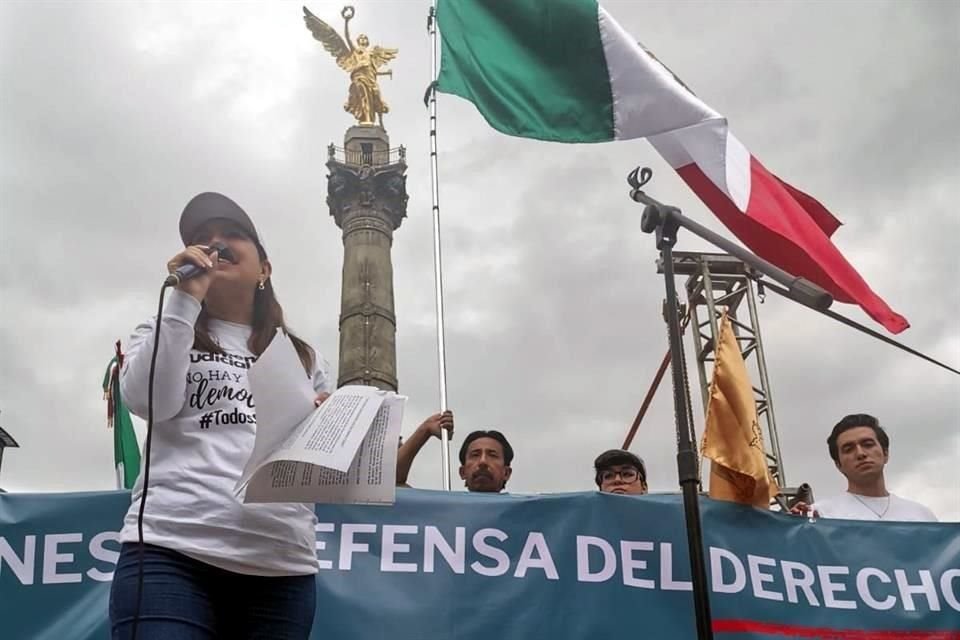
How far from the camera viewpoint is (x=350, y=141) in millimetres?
26688

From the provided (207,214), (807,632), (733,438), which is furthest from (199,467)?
(807,632)

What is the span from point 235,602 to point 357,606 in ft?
5.00

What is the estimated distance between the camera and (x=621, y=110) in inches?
169

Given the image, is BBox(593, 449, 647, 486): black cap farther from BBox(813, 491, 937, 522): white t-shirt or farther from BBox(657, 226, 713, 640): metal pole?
BBox(657, 226, 713, 640): metal pole

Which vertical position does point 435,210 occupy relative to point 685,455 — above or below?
above

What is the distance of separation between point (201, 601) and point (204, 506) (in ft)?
0.63

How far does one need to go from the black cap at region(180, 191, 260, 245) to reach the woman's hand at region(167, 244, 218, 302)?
179 mm

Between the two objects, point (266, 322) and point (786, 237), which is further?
point (786, 237)

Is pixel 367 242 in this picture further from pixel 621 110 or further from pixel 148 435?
pixel 148 435

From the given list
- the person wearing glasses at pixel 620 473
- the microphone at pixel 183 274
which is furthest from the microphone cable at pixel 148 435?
the person wearing glasses at pixel 620 473

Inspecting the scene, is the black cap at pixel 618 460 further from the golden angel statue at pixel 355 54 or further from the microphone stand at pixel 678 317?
the golden angel statue at pixel 355 54

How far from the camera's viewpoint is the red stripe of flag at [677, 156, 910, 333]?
397 cm

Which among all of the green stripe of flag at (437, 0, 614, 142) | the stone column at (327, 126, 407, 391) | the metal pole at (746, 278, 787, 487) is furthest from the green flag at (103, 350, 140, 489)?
the stone column at (327, 126, 407, 391)

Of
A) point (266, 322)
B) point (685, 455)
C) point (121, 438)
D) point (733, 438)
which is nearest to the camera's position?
point (266, 322)
